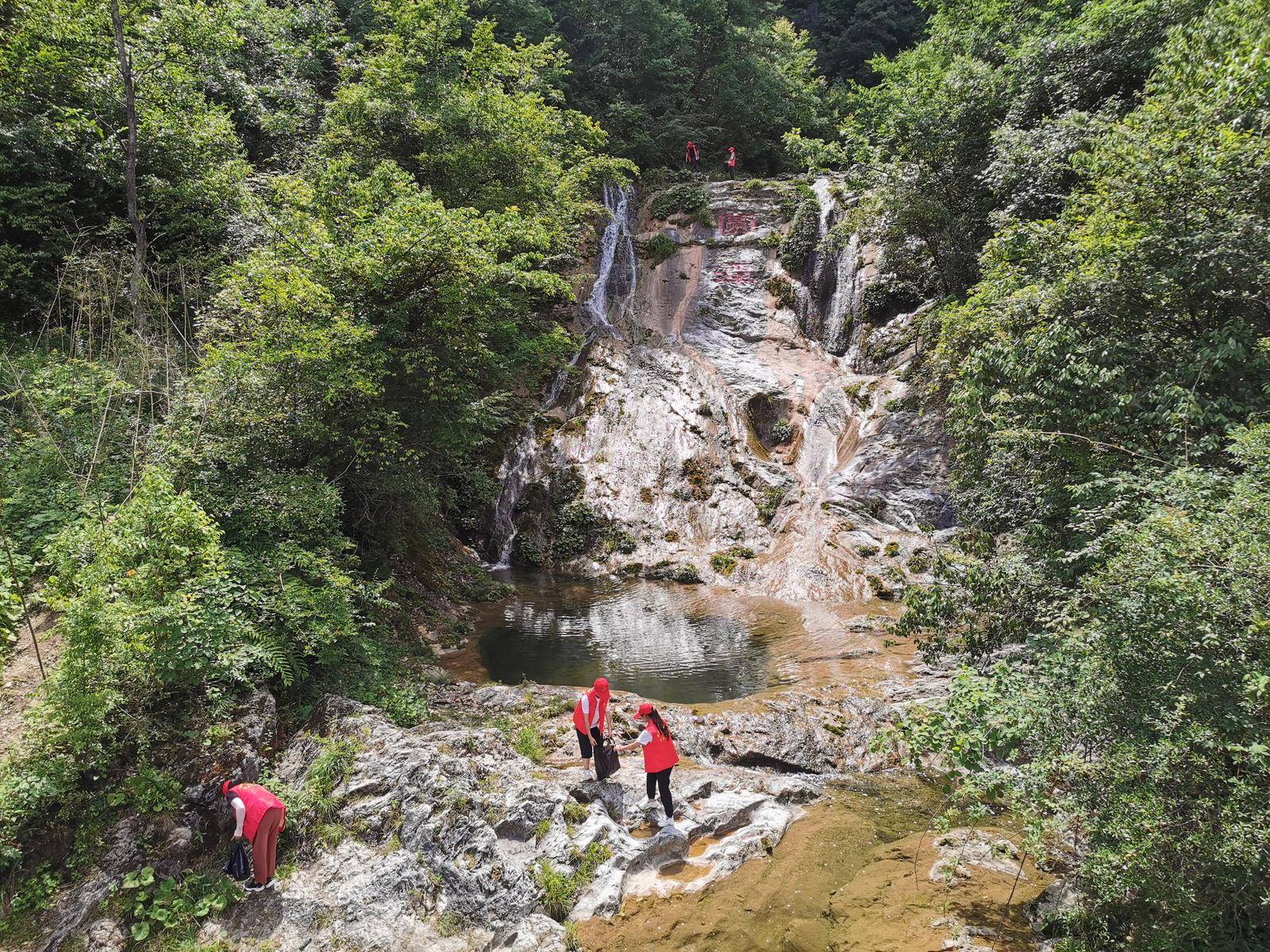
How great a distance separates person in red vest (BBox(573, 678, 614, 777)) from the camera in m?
6.97

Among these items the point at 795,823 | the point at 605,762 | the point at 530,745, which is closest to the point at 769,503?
the point at 530,745

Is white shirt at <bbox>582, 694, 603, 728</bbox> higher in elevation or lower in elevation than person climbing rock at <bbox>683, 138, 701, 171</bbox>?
lower

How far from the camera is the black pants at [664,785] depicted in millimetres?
6406

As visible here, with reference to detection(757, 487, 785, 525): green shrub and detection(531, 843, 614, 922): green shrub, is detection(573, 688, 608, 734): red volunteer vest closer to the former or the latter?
detection(531, 843, 614, 922): green shrub

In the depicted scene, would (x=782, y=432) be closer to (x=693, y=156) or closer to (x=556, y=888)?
(x=556, y=888)

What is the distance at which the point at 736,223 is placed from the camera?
27281 millimetres

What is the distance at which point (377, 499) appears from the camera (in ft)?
38.3

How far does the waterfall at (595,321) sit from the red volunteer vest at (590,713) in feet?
37.9

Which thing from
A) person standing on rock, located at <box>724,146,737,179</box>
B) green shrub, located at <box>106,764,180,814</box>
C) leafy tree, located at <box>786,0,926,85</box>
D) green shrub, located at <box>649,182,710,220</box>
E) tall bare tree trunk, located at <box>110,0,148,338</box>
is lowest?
green shrub, located at <box>106,764,180,814</box>

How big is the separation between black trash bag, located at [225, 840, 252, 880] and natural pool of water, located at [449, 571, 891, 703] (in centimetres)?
572

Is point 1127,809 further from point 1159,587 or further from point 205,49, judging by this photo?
point 205,49

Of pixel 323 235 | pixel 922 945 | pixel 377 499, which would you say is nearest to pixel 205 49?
pixel 323 235

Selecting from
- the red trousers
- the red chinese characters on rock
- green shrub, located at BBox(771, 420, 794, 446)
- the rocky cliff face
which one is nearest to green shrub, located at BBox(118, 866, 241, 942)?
the red trousers

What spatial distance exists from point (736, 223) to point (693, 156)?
18.5ft
